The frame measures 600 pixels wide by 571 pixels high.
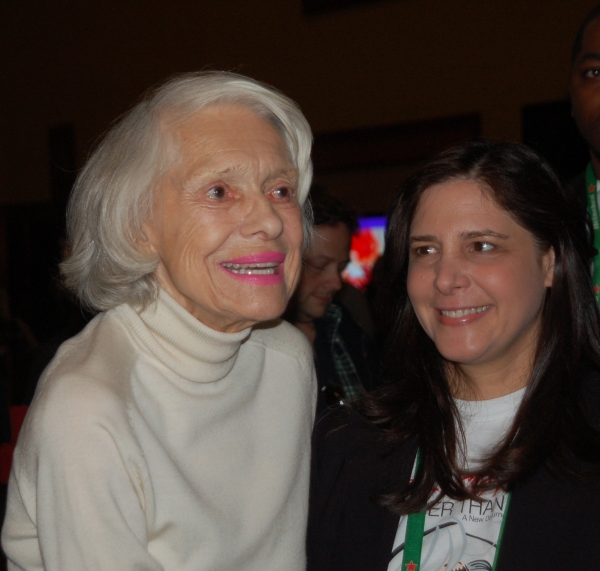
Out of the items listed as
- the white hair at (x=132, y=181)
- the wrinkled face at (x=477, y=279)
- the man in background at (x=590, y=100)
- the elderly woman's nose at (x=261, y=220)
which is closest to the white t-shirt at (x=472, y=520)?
the wrinkled face at (x=477, y=279)

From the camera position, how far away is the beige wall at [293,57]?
213 inches

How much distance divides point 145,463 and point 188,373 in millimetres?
225

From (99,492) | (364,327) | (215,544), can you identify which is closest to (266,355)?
(215,544)

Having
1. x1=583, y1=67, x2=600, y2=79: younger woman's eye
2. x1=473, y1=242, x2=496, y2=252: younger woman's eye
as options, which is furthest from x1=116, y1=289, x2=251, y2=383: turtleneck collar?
x1=583, y1=67, x2=600, y2=79: younger woman's eye

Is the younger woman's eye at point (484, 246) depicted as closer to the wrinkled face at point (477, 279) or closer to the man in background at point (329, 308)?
the wrinkled face at point (477, 279)

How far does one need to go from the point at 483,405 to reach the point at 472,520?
0.30 m

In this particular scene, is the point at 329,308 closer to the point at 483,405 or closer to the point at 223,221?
the point at 483,405

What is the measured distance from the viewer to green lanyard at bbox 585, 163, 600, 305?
8.09 feet

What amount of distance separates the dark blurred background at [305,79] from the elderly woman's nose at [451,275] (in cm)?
217

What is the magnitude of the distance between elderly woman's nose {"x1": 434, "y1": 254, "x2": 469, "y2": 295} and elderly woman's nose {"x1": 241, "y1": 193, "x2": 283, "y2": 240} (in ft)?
1.40

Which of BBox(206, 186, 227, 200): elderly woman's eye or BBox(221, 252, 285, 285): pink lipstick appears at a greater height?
BBox(206, 186, 227, 200): elderly woman's eye

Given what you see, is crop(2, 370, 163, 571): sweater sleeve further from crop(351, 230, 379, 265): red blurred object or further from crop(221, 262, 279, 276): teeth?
crop(351, 230, 379, 265): red blurred object

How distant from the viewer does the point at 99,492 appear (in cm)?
130

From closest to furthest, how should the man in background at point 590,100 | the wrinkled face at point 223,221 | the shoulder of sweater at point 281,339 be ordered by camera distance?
the wrinkled face at point 223,221 → the shoulder of sweater at point 281,339 → the man in background at point 590,100
